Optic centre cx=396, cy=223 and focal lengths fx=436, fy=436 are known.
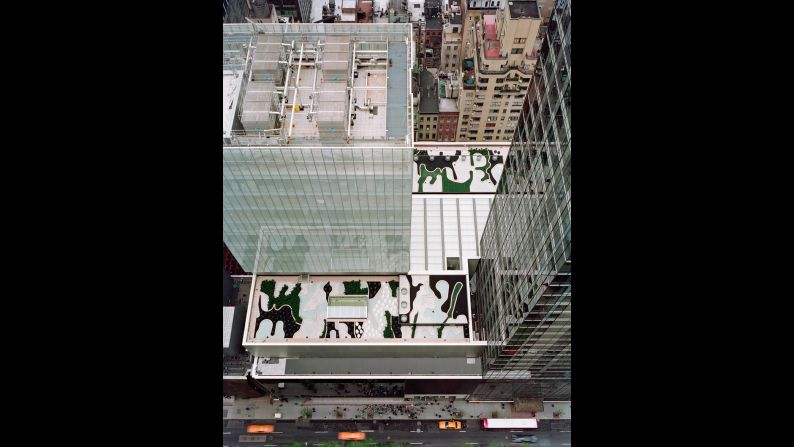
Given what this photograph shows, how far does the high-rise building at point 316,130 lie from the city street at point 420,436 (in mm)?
53531

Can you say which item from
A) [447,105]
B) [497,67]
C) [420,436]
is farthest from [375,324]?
[497,67]

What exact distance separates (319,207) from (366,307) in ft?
93.0

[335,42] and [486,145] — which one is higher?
[486,145]

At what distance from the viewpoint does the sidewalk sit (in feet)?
339

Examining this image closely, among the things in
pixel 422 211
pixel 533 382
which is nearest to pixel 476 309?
pixel 533 382

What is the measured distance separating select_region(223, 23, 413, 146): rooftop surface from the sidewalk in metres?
72.0

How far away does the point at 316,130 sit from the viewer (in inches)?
2267

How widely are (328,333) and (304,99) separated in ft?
153

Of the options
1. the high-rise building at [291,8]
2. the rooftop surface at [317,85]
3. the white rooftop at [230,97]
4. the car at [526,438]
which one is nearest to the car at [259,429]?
the car at [526,438]

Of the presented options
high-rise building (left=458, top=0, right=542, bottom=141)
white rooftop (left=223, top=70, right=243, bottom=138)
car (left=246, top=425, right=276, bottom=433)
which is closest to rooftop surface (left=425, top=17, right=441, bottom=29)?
high-rise building (left=458, top=0, right=542, bottom=141)

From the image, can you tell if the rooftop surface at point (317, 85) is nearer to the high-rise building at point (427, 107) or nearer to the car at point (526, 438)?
the high-rise building at point (427, 107)

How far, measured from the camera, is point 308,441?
330 ft

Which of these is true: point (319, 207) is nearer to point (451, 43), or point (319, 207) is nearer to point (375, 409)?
point (375, 409)

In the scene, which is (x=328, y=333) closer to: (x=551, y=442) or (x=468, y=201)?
(x=468, y=201)
